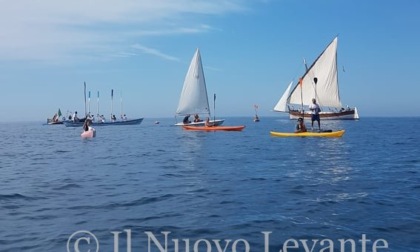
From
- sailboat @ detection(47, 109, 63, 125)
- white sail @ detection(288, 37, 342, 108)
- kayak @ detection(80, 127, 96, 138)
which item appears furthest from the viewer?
sailboat @ detection(47, 109, 63, 125)

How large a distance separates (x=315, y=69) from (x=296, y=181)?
217 ft

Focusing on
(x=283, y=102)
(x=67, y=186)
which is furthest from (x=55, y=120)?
(x=67, y=186)

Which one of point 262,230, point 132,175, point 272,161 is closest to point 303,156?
point 272,161

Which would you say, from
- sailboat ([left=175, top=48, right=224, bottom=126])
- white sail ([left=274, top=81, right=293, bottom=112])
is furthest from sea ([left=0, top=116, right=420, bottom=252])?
white sail ([left=274, top=81, right=293, bottom=112])

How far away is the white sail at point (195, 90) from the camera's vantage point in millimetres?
63750

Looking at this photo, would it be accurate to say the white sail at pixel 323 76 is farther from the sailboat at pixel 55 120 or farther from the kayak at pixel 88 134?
the sailboat at pixel 55 120

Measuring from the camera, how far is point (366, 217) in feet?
34.1

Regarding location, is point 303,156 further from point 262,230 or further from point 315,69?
point 315,69

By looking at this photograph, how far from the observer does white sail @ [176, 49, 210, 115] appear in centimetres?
6375

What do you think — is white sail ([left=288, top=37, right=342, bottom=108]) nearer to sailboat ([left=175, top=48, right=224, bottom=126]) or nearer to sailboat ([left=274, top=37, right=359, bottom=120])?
sailboat ([left=274, top=37, right=359, bottom=120])

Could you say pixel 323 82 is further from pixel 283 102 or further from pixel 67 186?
pixel 67 186

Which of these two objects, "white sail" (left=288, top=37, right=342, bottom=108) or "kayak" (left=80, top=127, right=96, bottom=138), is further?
"white sail" (left=288, top=37, right=342, bottom=108)

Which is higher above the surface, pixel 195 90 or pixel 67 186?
pixel 195 90

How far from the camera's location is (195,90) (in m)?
63.8
